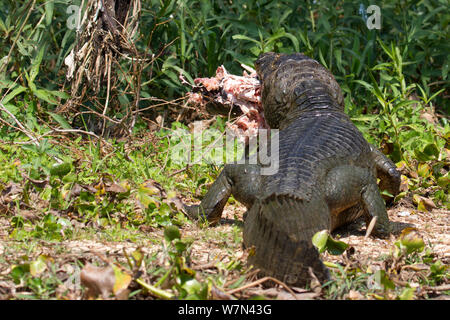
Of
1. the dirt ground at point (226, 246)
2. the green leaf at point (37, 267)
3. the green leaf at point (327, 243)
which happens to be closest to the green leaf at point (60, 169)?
the dirt ground at point (226, 246)

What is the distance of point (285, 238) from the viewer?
311cm

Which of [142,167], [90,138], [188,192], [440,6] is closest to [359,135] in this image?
[188,192]

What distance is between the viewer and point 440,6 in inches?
307

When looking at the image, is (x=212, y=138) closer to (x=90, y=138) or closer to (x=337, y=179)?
(x=90, y=138)

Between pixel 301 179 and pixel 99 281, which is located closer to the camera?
pixel 99 281

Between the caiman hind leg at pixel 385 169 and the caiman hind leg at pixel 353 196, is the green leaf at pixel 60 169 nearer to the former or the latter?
the caiman hind leg at pixel 353 196

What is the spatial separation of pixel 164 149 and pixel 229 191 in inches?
61.2

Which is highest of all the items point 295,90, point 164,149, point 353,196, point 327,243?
point 295,90

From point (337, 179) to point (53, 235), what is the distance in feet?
6.12

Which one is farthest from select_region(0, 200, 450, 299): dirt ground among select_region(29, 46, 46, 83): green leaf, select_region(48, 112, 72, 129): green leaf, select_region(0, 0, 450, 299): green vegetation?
select_region(29, 46, 46, 83): green leaf

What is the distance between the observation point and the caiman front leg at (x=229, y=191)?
422cm

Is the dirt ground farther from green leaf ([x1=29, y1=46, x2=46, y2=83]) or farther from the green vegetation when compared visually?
green leaf ([x1=29, y1=46, x2=46, y2=83])

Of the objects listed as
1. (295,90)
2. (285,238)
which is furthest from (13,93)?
(285,238)

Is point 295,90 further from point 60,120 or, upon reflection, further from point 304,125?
point 60,120
